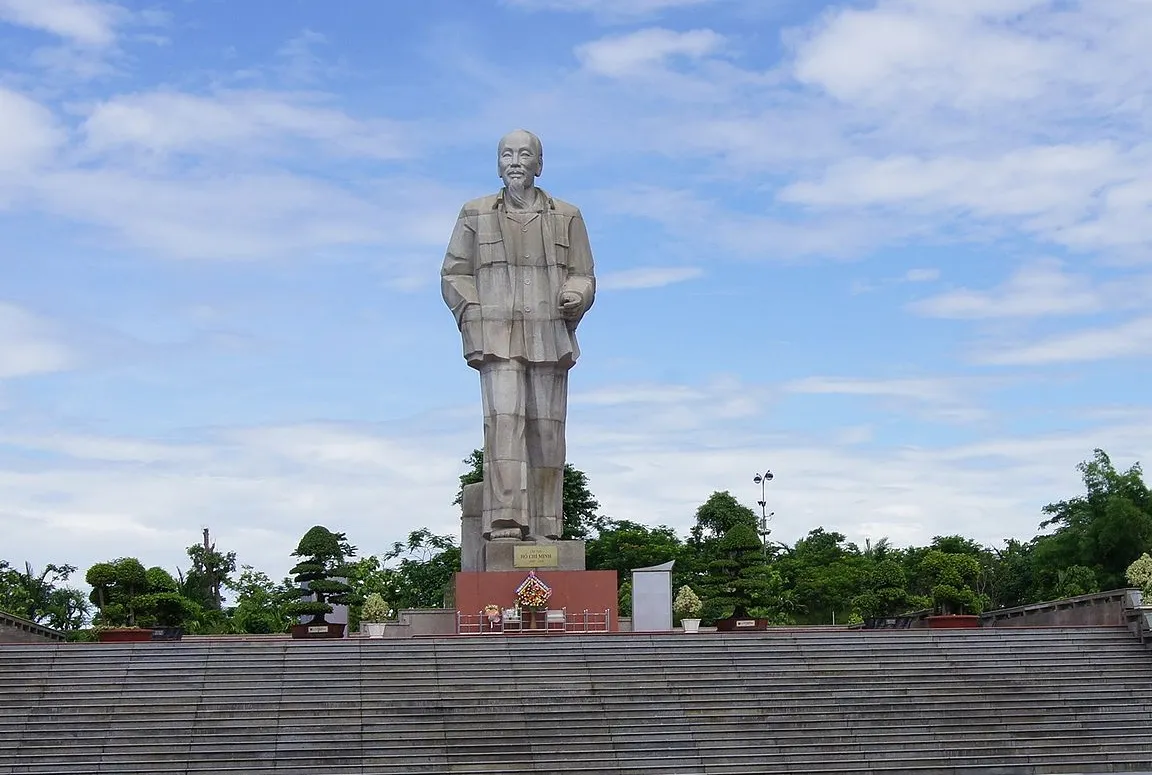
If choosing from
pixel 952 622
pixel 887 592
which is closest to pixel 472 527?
pixel 887 592

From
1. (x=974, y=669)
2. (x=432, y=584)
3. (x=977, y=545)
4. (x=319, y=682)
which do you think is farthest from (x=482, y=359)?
(x=977, y=545)

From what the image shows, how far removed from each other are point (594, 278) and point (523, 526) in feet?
15.1

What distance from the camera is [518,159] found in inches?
1044

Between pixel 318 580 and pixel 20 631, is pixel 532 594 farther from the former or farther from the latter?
pixel 20 631

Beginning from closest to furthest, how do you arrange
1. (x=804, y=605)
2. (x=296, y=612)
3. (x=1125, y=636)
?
(x=1125, y=636) → (x=296, y=612) → (x=804, y=605)

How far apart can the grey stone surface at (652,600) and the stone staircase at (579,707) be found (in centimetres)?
499

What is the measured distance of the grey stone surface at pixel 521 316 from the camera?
25969 mm

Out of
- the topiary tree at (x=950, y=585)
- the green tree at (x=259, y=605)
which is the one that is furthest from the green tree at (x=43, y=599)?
the topiary tree at (x=950, y=585)

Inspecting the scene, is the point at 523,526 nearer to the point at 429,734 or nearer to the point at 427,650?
the point at 427,650

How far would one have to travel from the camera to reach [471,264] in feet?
87.4

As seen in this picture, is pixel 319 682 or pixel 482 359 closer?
pixel 319 682

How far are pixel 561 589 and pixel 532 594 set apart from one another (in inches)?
25.6

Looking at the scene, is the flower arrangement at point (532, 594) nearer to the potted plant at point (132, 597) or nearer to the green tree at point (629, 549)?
the potted plant at point (132, 597)

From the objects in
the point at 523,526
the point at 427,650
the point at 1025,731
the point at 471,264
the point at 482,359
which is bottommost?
the point at 1025,731
